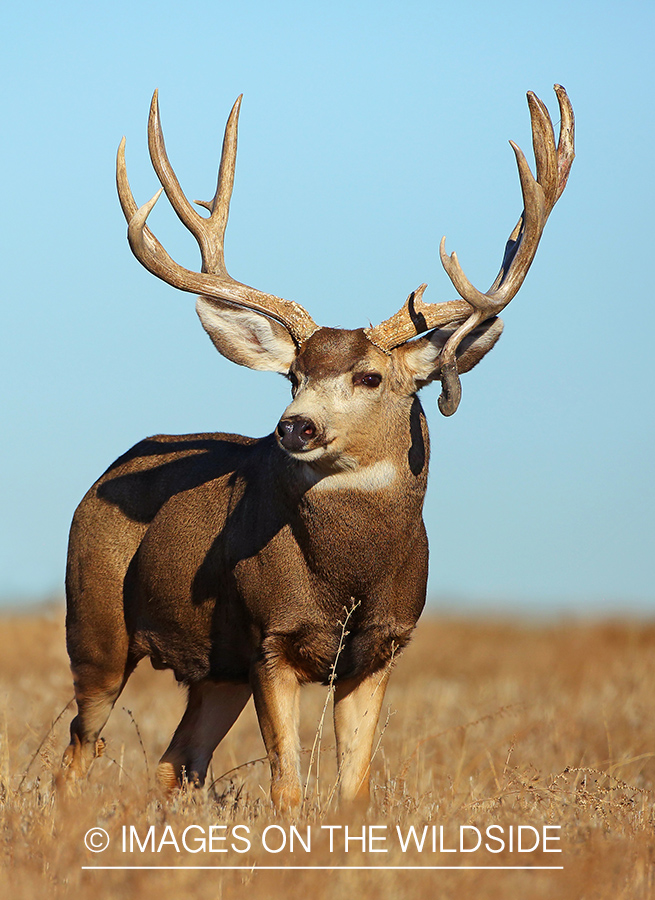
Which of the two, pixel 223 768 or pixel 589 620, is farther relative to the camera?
pixel 589 620

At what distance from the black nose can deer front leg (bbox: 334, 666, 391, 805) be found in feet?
4.25

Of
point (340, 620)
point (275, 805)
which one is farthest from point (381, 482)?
point (275, 805)

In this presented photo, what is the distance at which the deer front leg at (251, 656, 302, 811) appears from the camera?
5816 mm

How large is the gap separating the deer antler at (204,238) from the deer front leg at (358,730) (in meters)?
1.82

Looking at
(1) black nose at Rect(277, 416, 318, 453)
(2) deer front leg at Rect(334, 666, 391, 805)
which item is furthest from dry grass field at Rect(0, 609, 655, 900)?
(1) black nose at Rect(277, 416, 318, 453)

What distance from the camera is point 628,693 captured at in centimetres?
1215

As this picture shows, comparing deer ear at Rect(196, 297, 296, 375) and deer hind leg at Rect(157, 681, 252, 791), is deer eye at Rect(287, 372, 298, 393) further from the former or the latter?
deer hind leg at Rect(157, 681, 252, 791)

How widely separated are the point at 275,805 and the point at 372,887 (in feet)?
5.82

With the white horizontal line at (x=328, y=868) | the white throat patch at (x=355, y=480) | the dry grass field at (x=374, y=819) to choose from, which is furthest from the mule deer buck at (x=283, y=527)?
the white horizontal line at (x=328, y=868)

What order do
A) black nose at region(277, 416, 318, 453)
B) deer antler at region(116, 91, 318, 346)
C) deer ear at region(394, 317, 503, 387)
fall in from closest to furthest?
black nose at region(277, 416, 318, 453) → deer ear at region(394, 317, 503, 387) → deer antler at region(116, 91, 318, 346)

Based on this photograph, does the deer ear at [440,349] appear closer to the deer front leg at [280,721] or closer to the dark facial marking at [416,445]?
the dark facial marking at [416,445]

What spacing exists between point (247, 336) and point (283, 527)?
1207mm

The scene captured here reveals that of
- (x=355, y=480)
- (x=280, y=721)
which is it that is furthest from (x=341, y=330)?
(x=280, y=721)

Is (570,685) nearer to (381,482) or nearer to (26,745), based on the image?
(26,745)
